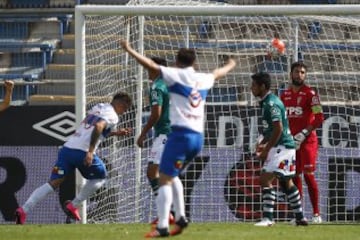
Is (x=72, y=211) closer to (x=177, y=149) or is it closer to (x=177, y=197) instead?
(x=177, y=197)

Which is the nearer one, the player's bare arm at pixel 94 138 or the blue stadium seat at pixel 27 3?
the player's bare arm at pixel 94 138

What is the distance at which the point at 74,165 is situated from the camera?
1541 centimetres

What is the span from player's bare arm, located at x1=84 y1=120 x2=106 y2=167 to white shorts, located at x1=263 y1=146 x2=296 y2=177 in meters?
2.13

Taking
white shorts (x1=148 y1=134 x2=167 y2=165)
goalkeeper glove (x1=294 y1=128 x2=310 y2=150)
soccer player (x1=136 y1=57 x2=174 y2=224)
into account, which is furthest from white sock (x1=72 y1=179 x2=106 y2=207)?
goalkeeper glove (x1=294 y1=128 x2=310 y2=150)

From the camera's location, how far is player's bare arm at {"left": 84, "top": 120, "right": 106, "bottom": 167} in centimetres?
1478

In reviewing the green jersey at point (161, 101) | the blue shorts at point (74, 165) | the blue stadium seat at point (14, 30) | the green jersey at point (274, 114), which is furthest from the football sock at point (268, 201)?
the blue stadium seat at point (14, 30)

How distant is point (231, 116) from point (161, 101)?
3267 millimetres

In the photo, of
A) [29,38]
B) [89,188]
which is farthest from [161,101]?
[29,38]

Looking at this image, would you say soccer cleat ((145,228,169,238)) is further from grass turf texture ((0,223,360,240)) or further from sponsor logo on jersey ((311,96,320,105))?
A: sponsor logo on jersey ((311,96,320,105))

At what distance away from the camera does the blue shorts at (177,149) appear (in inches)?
467

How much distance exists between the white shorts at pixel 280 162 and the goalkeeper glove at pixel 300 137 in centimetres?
107

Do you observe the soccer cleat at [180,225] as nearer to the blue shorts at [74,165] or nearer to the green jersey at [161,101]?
the green jersey at [161,101]

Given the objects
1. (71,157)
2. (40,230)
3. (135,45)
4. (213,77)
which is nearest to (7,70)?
(135,45)

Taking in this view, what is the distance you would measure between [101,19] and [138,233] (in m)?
5.07
